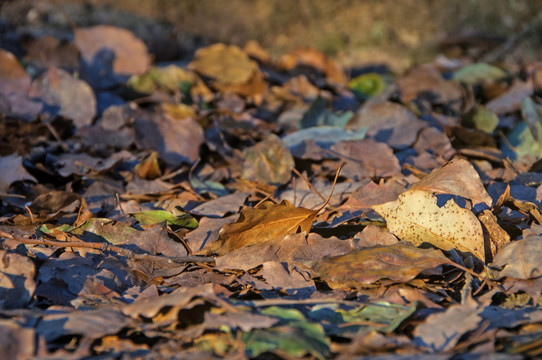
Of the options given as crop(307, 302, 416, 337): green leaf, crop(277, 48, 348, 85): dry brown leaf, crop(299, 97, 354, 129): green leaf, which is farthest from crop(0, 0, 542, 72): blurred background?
crop(307, 302, 416, 337): green leaf

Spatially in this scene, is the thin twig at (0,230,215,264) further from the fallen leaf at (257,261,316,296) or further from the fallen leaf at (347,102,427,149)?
the fallen leaf at (347,102,427,149)

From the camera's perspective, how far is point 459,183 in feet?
3.50

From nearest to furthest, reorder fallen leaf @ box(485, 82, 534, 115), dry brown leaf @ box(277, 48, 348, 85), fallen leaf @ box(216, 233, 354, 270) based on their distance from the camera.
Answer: fallen leaf @ box(216, 233, 354, 270) → fallen leaf @ box(485, 82, 534, 115) → dry brown leaf @ box(277, 48, 348, 85)

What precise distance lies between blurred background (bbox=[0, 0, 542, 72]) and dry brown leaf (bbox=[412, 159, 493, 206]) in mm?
1724

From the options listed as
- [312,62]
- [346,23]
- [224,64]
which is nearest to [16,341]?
[224,64]

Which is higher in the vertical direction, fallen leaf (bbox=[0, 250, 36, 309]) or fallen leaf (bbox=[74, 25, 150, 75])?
fallen leaf (bbox=[74, 25, 150, 75])

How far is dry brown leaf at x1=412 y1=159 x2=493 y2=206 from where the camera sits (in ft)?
3.45

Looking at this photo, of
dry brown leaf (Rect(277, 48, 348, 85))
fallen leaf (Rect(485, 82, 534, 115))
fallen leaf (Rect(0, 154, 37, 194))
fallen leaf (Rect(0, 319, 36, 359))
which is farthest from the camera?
dry brown leaf (Rect(277, 48, 348, 85))

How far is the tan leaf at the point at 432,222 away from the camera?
1.00 meters

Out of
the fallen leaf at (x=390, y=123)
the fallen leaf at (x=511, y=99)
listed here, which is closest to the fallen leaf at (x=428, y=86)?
the fallen leaf at (x=511, y=99)

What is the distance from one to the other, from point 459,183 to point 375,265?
286 mm

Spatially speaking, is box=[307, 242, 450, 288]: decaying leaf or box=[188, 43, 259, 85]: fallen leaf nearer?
box=[307, 242, 450, 288]: decaying leaf

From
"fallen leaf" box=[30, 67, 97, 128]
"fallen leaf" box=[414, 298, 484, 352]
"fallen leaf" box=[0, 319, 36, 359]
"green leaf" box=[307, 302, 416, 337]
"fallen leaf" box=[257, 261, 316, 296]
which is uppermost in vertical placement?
"fallen leaf" box=[30, 67, 97, 128]

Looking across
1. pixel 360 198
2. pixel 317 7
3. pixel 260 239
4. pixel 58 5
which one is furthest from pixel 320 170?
pixel 58 5
